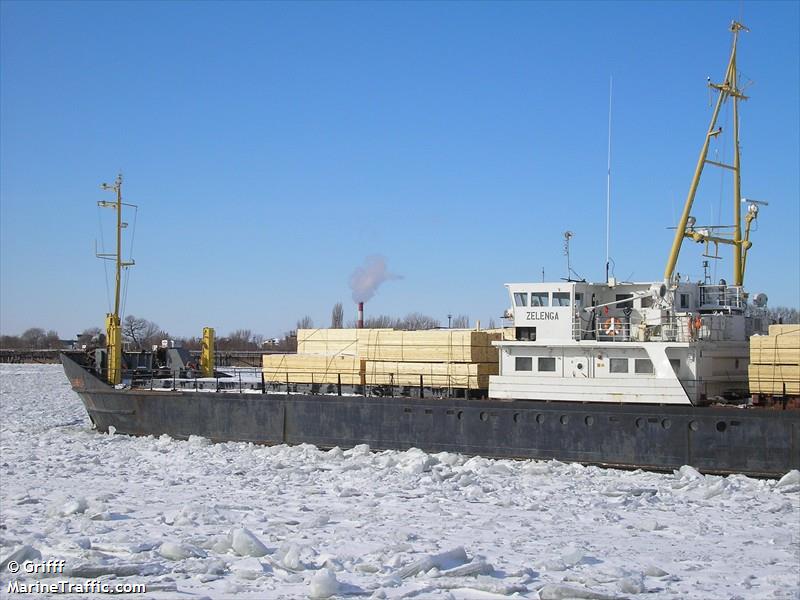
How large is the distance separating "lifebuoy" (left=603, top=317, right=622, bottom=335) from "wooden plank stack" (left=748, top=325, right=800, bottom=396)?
3.68m

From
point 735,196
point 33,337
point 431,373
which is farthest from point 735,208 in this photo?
point 33,337

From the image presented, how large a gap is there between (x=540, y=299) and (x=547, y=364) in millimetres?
1976

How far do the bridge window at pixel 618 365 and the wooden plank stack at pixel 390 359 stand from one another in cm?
404

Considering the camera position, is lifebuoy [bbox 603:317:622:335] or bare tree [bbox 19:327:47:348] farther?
bare tree [bbox 19:327:47:348]

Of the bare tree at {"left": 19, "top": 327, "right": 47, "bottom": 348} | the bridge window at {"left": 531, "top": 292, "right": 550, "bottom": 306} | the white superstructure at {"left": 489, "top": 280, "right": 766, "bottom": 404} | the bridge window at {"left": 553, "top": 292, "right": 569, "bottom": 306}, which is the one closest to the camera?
the white superstructure at {"left": 489, "top": 280, "right": 766, "bottom": 404}

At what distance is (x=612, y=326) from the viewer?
23984mm

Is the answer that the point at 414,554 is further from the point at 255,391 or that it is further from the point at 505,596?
the point at 255,391

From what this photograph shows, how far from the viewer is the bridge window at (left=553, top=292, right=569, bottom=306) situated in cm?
2505

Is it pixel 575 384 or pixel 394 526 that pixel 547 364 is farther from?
pixel 394 526

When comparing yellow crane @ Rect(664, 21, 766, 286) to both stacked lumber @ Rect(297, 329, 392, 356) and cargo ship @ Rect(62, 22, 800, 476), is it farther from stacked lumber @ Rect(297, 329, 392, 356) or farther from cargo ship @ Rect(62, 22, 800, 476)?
stacked lumber @ Rect(297, 329, 392, 356)

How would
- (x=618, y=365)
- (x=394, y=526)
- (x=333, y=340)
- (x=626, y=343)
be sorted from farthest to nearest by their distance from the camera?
(x=333, y=340) → (x=618, y=365) → (x=626, y=343) → (x=394, y=526)

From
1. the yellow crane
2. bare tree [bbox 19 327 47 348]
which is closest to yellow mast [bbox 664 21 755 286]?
the yellow crane

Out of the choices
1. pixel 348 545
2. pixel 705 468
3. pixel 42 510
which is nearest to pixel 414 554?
pixel 348 545

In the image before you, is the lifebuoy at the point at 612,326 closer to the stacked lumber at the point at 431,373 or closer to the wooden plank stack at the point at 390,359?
the wooden plank stack at the point at 390,359
